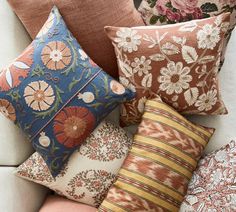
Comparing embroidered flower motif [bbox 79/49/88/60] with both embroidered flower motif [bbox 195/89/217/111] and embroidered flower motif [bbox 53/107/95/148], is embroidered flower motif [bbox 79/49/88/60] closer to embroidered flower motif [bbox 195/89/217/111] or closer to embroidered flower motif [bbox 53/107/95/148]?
embroidered flower motif [bbox 53/107/95/148]

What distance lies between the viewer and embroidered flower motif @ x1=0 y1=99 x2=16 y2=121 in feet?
4.08

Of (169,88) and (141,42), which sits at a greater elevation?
(141,42)

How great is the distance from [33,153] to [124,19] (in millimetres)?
576

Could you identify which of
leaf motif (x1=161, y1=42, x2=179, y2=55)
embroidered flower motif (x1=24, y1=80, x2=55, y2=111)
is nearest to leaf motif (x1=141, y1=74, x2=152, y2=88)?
leaf motif (x1=161, y1=42, x2=179, y2=55)

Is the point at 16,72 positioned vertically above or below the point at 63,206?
above

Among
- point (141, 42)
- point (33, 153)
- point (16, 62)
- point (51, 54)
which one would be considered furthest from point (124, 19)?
point (33, 153)

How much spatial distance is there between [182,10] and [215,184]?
59cm

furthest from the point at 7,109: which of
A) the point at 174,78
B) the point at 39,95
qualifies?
the point at 174,78

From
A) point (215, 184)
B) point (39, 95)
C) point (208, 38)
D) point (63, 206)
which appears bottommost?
point (63, 206)

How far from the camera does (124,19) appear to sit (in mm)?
1357

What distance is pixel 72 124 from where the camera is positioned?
4.17ft

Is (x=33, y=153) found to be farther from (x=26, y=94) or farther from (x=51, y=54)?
(x=51, y=54)

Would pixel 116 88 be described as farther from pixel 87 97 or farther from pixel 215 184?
pixel 215 184

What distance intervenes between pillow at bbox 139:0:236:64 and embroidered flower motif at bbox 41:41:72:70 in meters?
0.33
